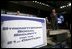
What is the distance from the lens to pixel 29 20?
2.39ft

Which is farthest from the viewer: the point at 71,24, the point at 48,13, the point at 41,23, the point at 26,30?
the point at 71,24

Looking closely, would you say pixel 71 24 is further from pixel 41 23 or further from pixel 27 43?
pixel 27 43

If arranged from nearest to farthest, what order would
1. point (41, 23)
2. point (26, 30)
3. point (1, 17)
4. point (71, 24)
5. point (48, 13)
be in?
point (1, 17) < point (26, 30) < point (41, 23) < point (48, 13) < point (71, 24)

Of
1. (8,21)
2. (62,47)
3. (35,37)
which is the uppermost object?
(8,21)

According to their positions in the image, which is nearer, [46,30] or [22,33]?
[22,33]

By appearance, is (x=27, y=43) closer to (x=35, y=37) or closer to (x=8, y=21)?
(x=35, y=37)

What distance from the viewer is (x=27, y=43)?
0.70 meters

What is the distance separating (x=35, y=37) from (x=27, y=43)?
0.26ft

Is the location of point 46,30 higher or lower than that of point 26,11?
lower

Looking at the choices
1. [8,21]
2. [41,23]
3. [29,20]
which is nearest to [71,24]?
[41,23]

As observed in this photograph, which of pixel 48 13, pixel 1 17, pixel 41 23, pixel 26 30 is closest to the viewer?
pixel 1 17

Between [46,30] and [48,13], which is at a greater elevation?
[48,13]

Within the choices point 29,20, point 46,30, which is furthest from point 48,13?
point 29,20

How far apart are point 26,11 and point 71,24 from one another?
1.84ft
